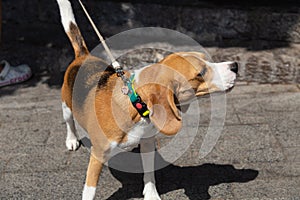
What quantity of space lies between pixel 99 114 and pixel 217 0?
122 inches

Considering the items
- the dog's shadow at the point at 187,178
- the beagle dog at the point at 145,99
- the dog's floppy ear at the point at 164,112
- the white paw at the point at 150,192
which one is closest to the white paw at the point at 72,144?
the dog's shadow at the point at 187,178

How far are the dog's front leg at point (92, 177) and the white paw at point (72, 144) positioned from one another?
0.99 metres

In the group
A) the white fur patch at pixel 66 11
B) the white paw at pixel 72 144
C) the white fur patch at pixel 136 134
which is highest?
the white fur patch at pixel 66 11

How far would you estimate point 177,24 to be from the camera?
19.6ft

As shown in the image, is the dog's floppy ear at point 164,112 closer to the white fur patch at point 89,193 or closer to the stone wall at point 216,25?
the white fur patch at point 89,193

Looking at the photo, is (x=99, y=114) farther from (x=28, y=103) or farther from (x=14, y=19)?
(x=14, y=19)

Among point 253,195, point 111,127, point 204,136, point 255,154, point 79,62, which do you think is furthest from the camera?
point 204,136

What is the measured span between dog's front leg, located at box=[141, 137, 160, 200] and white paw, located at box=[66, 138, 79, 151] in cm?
85

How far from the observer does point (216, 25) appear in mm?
5898

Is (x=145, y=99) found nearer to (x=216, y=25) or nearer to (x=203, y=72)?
(x=203, y=72)

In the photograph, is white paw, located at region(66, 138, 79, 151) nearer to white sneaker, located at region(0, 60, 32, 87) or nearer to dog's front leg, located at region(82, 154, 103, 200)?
dog's front leg, located at region(82, 154, 103, 200)

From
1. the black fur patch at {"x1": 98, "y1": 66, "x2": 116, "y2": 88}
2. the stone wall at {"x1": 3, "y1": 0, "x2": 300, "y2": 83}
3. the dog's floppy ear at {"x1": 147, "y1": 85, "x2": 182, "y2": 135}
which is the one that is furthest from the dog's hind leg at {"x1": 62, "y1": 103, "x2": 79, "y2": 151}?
the stone wall at {"x1": 3, "y1": 0, "x2": 300, "y2": 83}

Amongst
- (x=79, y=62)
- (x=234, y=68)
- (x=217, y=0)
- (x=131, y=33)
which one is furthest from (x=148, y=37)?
(x=234, y=68)

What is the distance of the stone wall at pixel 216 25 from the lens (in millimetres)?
5621
